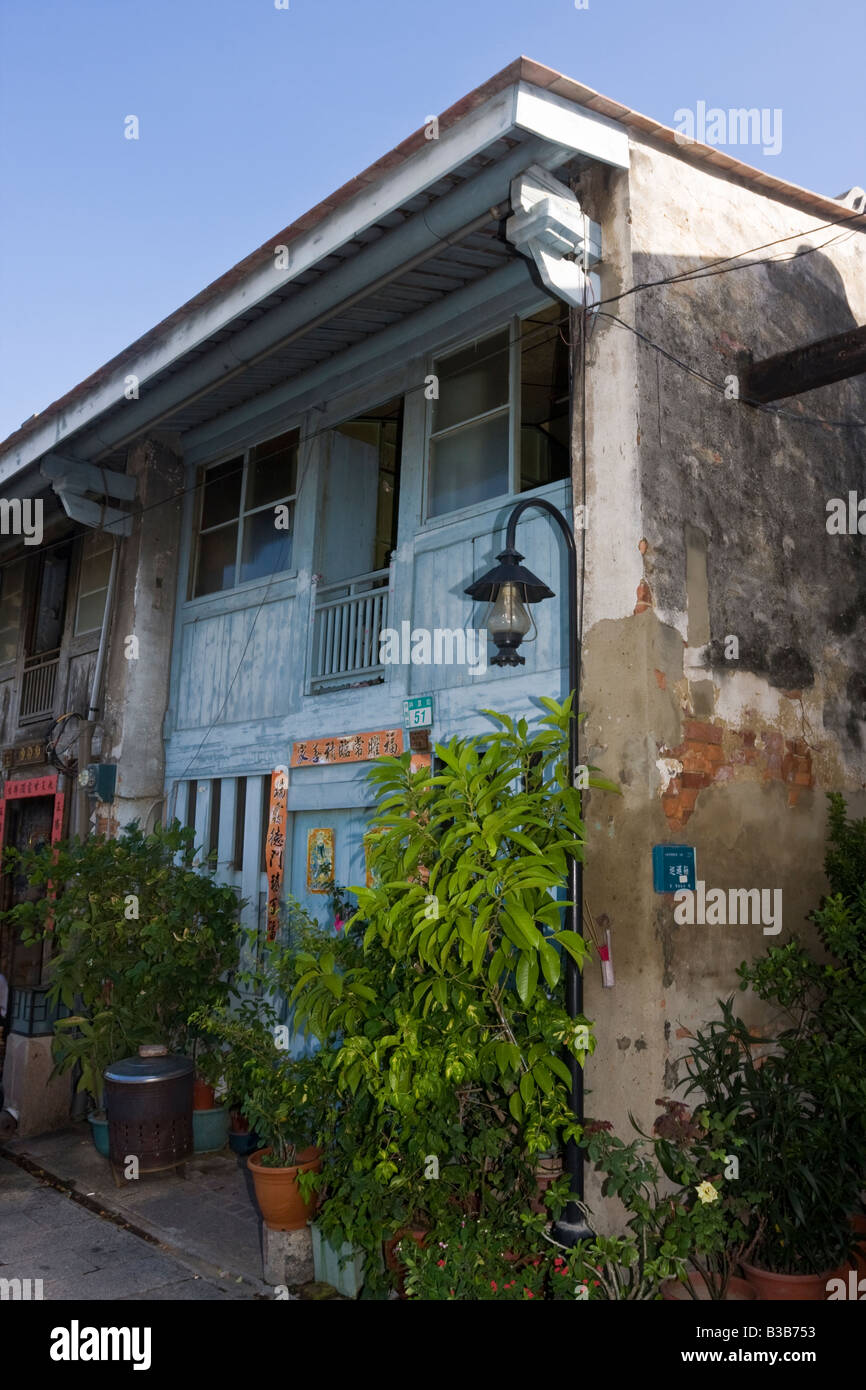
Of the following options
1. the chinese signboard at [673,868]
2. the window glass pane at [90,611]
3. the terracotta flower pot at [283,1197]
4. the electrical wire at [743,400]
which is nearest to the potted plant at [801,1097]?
the chinese signboard at [673,868]

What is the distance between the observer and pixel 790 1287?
14.6ft

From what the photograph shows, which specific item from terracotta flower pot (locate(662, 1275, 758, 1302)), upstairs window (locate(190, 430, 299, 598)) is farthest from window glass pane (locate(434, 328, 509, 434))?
terracotta flower pot (locate(662, 1275, 758, 1302))

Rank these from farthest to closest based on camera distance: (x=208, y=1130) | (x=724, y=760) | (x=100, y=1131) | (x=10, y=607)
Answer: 1. (x=10, y=607)
2. (x=208, y=1130)
3. (x=100, y=1131)
4. (x=724, y=760)

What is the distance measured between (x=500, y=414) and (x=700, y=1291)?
5301 mm

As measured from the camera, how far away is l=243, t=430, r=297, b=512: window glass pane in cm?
889

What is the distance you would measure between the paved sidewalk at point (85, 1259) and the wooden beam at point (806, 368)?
5905mm

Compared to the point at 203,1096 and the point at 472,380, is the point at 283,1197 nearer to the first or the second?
the point at 203,1096

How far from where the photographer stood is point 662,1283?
4445 millimetres

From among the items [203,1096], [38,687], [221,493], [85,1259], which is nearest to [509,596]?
[85,1259]

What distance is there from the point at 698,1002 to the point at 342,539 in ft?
16.2

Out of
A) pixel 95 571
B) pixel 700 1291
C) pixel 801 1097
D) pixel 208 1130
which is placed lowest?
pixel 208 1130

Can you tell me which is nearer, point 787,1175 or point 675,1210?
point 675,1210

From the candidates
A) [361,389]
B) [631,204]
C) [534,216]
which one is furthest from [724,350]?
[361,389]

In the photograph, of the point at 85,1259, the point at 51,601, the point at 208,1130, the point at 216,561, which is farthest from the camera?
the point at 51,601
